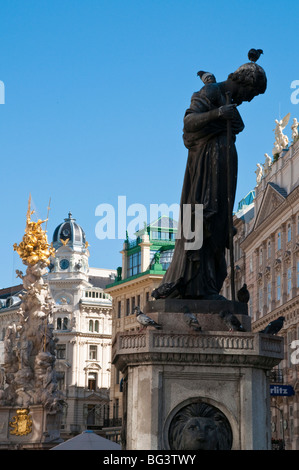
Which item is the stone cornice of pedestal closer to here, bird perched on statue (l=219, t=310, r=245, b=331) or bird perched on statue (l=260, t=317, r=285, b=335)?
bird perched on statue (l=219, t=310, r=245, b=331)

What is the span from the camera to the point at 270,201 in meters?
62.2

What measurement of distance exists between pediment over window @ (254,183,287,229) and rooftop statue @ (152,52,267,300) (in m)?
46.0

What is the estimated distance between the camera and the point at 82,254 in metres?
103

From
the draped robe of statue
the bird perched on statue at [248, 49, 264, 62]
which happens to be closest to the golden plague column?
the draped robe of statue

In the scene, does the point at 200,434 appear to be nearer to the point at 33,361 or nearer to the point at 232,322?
the point at 232,322

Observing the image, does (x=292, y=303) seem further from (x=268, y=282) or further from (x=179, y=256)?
(x=179, y=256)

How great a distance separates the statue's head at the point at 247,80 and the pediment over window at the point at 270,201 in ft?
151

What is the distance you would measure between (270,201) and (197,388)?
52666 mm

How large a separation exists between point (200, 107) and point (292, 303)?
1748 inches

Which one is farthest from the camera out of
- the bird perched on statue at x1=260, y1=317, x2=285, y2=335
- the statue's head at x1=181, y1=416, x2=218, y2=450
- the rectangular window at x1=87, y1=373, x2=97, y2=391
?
the rectangular window at x1=87, y1=373, x2=97, y2=391

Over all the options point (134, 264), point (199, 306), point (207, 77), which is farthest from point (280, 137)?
point (199, 306)

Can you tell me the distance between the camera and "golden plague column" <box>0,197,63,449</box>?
49844 mm

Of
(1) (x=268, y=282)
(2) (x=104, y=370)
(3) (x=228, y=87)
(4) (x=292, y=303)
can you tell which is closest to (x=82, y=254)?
(2) (x=104, y=370)
